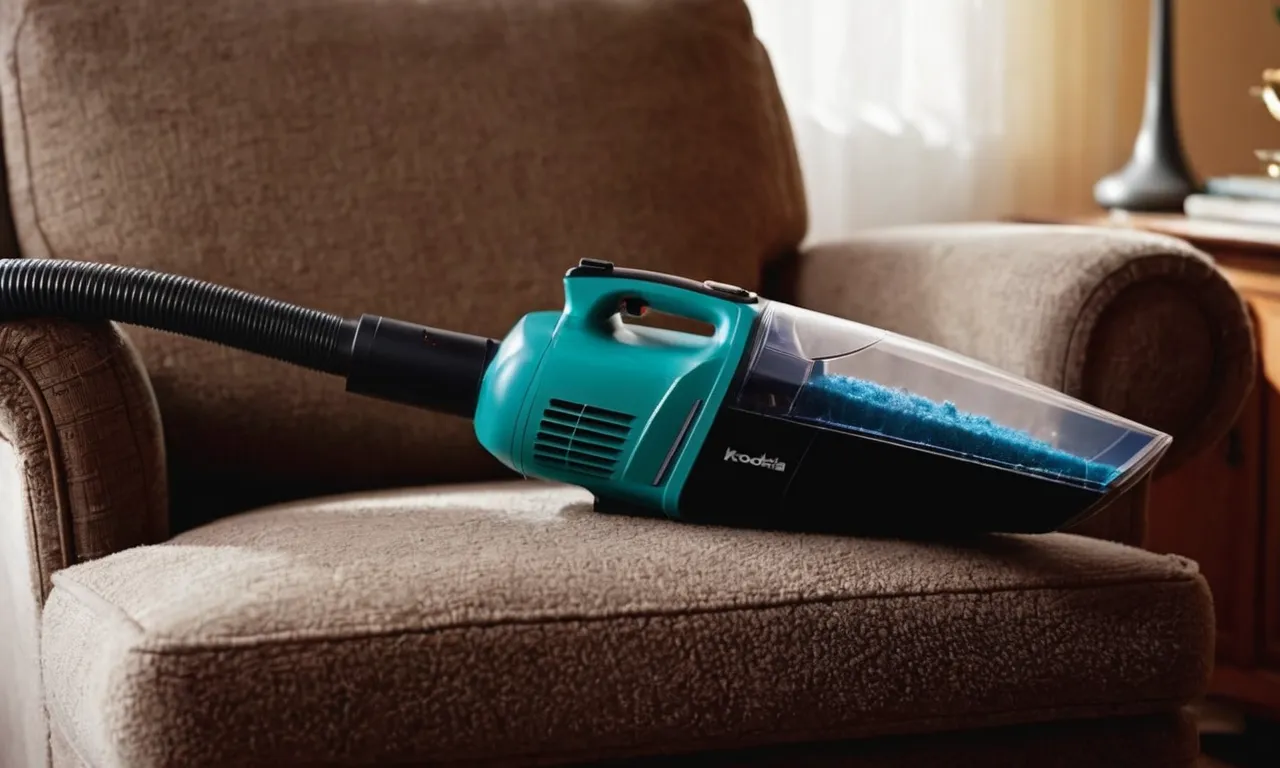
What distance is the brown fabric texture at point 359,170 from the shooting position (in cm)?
133

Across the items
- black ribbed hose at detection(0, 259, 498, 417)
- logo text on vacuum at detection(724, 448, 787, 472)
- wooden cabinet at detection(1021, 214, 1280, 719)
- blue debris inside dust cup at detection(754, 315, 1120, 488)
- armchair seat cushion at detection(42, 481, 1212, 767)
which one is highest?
black ribbed hose at detection(0, 259, 498, 417)

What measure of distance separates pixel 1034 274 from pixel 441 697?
Answer: 26.0 inches

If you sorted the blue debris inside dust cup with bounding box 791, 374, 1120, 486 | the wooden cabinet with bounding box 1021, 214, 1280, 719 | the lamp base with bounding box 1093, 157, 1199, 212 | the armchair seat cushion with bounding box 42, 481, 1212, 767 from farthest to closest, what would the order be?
1. the lamp base with bounding box 1093, 157, 1199, 212
2. the wooden cabinet with bounding box 1021, 214, 1280, 719
3. the blue debris inside dust cup with bounding box 791, 374, 1120, 486
4. the armchair seat cushion with bounding box 42, 481, 1212, 767

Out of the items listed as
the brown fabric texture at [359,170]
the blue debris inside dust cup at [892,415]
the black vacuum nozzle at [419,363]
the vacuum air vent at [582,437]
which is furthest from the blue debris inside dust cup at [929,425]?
the brown fabric texture at [359,170]

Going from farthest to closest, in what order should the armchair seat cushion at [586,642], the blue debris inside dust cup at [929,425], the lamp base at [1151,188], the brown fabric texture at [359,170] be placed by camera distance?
the lamp base at [1151,188]
the brown fabric texture at [359,170]
the blue debris inside dust cup at [929,425]
the armchair seat cushion at [586,642]

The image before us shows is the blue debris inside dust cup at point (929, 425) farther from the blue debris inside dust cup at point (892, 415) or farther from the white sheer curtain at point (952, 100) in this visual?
the white sheer curtain at point (952, 100)

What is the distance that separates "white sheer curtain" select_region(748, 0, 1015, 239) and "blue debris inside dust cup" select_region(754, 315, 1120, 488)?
1.02 meters

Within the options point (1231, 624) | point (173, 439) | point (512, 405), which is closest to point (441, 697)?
point (512, 405)

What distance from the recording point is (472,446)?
1.39 meters

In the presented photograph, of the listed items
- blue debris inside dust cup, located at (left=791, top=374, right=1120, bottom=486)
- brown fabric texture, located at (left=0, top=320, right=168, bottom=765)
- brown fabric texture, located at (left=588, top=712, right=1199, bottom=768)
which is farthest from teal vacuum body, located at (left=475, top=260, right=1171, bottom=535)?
brown fabric texture, located at (left=0, top=320, right=168, bottom=765)

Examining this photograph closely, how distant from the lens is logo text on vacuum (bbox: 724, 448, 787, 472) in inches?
39.1

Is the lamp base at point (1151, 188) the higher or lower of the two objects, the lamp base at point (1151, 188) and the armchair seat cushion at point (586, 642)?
the higher

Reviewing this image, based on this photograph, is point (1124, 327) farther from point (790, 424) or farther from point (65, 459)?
point (65, 459)

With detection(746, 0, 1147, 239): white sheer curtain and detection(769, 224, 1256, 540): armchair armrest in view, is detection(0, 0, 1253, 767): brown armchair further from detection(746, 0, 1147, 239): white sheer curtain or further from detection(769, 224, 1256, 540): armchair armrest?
detection(746, 0, 1147, 239): white sheer curtain
